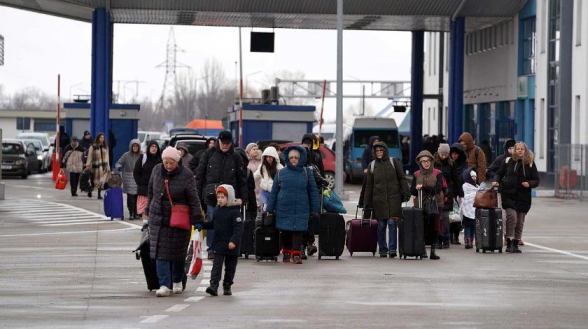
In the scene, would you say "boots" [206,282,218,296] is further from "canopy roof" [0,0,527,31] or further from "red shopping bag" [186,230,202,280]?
"canopy roof" [0,0,527,31]

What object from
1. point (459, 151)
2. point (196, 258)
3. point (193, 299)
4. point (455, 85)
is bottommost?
point (193, 299)

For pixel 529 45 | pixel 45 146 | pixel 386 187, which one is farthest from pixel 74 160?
pixel 45 146

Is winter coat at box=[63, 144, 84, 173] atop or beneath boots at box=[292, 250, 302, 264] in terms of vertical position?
atop

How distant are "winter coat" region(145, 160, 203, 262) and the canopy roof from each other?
34.1 metres

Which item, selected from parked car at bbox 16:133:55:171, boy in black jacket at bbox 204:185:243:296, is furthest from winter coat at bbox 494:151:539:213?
parked car at bbox 16:133:55:171

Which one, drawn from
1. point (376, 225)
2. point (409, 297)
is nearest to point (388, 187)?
point (376, 225)

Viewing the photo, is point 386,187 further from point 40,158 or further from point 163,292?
point 40,158

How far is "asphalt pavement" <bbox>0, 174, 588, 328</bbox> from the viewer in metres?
12.3

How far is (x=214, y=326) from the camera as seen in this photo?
38.8 feet

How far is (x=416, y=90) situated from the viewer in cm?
5841

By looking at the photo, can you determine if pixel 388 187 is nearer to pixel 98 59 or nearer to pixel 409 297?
pixel 409 297

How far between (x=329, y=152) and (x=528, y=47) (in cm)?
1076

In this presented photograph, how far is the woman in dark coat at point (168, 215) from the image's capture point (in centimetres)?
1444

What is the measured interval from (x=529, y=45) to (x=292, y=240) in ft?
116
